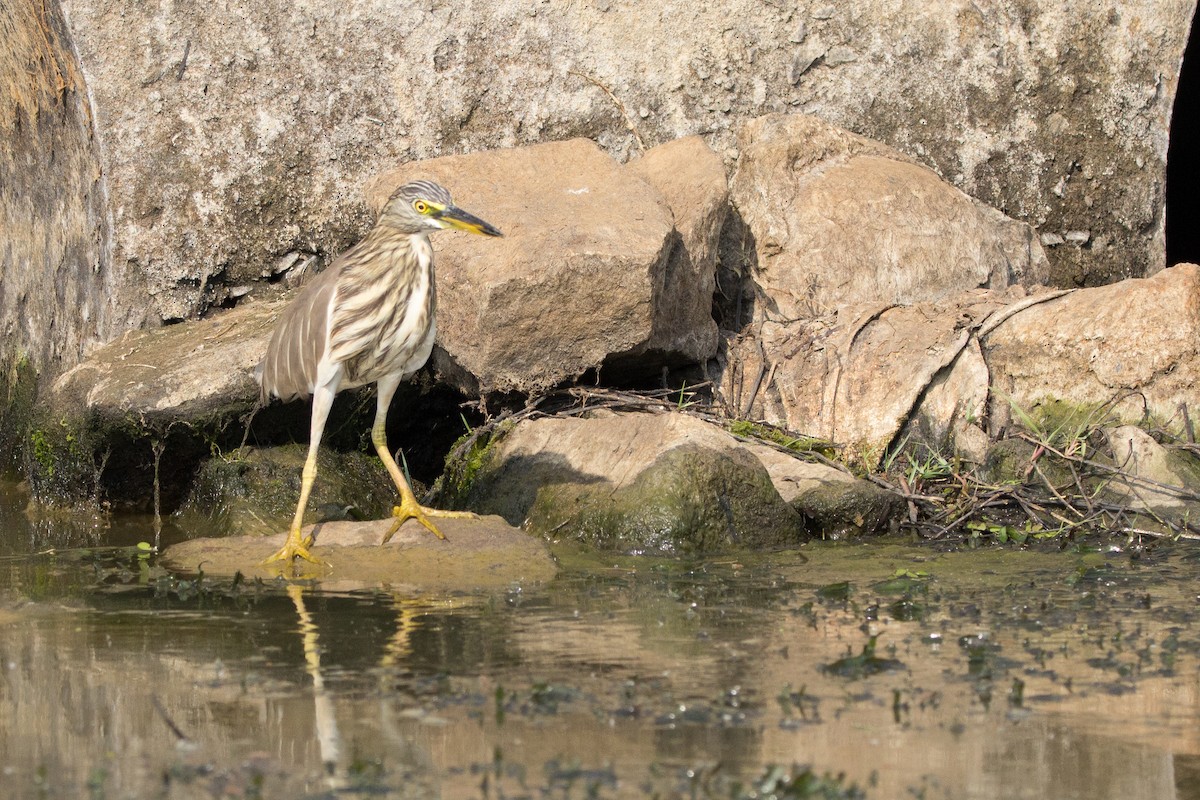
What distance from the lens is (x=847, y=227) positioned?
9078 mm

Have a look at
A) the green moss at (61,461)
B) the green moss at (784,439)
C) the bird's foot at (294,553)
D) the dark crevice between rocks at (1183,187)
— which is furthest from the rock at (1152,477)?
the dark crevice between rocks at (1183,187)

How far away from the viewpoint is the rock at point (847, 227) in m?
9.03

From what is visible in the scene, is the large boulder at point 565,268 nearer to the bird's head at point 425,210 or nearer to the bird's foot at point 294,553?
the bird's head at point 425,210

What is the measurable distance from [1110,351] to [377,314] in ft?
12.5

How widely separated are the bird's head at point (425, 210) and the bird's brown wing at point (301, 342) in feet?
1.26

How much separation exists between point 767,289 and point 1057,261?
2277 mm

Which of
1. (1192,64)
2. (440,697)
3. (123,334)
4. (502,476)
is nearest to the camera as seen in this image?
(440,697)

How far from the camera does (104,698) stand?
4.48 meters

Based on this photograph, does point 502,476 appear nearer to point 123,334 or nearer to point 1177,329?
point 123,334

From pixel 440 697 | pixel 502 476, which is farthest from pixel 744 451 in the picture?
pixel 440 697

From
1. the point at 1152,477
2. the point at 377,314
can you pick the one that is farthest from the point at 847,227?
the point at 377,314

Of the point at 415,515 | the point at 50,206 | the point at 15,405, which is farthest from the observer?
the point at 15,405

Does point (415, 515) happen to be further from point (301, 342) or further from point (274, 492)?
point (274, 492)

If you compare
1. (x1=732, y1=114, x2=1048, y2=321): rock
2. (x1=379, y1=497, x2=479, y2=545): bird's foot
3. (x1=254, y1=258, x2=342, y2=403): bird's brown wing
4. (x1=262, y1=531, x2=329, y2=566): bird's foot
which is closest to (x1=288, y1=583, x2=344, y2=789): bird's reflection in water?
(x1=262, y1=531, x2=329, y2=566): bird's foot
